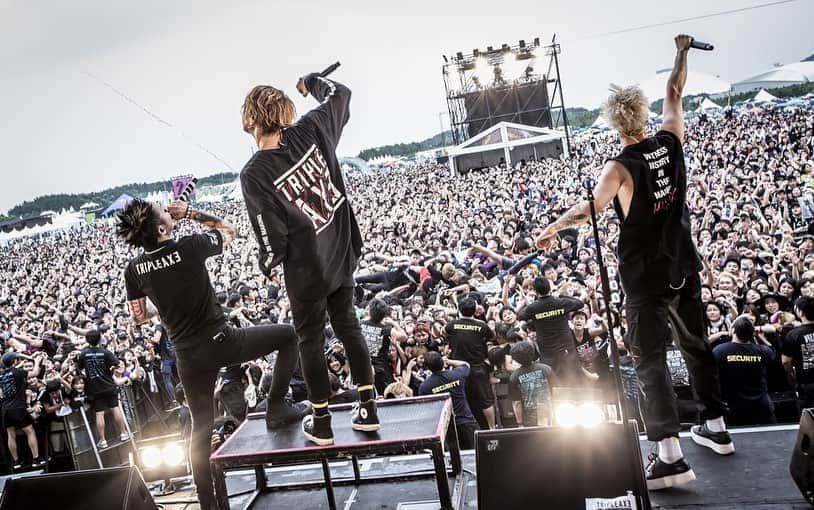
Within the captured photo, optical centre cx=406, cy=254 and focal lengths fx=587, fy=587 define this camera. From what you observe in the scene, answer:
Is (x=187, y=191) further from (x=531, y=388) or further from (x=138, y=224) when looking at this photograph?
(x=531, y=388)

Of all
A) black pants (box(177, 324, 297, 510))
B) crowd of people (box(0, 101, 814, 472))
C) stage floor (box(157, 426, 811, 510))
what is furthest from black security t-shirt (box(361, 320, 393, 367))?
black pants (box(177, 324, 297, 510))

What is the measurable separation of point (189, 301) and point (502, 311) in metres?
3.60

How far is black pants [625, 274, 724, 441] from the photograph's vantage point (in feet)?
8.14

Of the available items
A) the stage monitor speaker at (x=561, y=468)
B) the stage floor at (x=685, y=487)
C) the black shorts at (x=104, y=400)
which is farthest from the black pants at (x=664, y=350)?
the black shorts at (x=104, y=400)

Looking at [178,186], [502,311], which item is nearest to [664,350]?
[502,311]

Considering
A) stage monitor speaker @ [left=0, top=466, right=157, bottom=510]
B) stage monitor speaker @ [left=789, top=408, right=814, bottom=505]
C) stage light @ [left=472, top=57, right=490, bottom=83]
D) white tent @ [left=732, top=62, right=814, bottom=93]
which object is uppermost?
stage light @ [left=472, top=57, right=490, bottom=83]

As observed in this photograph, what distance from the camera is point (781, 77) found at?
2720cm

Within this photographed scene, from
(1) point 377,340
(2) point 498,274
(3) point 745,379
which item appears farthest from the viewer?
(2) point 498,274

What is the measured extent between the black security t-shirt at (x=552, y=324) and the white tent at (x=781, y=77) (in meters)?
26.8

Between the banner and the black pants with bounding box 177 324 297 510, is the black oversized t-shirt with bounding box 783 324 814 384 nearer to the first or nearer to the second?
the black pants with bounding box 177 324 297 510

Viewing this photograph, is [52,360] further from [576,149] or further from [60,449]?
[576,149]

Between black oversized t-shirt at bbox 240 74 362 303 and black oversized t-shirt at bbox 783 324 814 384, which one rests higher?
black oversized t-shirt at bbox 240 74 362 303

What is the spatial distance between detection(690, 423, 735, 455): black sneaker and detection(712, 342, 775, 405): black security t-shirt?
1.37m

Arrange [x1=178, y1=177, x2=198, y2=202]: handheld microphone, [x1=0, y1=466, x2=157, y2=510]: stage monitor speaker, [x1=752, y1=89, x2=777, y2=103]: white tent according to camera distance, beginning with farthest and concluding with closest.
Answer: [x1=752, y1=89, x2=777, y2=103]: white tent, [x1=178, y1=177, x2=198, y2=202]: handheld microphone, [x1=0, y1=466, x2=157, y2=510]: stage monitor speaker
